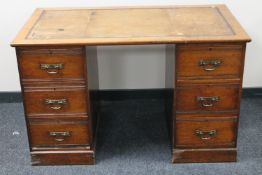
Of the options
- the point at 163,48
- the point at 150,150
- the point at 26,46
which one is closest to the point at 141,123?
the point at 150,150

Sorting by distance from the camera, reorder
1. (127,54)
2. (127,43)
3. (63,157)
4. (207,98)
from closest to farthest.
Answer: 1. (127,43)
2. (207,98)
3. (63,157)
4. (127,54)

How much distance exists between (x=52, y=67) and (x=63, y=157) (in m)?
0.50

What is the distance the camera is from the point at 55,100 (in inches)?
83.3

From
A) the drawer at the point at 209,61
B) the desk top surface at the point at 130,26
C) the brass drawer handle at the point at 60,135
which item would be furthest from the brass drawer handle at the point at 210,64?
the brass drawer handle at the point at 60,135

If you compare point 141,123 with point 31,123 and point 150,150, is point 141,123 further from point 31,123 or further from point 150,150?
point 31,123

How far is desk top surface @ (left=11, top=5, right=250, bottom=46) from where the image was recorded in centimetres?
196

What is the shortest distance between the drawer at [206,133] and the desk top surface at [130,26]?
441 mm

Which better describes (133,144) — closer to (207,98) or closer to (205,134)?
(205,134)

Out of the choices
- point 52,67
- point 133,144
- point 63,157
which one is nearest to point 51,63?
point 52,67

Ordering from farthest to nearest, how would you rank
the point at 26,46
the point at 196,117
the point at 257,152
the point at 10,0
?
1. the point at 10,0
2. the point at 257,152
3. the point at 196,117
4. the point at 26,46

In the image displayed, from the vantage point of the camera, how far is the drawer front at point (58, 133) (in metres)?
2.17

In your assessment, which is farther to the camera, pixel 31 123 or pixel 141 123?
pixel 141 123

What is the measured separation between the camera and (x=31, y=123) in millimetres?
2166

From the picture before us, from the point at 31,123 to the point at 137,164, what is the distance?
58 centimetres
